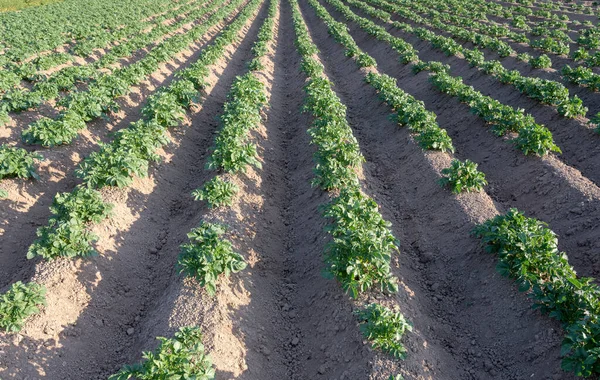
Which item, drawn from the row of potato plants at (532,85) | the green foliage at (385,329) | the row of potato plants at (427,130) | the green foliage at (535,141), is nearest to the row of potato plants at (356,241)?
the green foliage at (385,329)

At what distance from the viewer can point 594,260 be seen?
837 cm

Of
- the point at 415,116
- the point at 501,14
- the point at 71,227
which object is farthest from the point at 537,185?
the point at 501,14

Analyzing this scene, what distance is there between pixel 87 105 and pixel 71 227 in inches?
293

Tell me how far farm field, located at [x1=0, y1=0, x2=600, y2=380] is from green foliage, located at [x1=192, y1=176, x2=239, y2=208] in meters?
0.04

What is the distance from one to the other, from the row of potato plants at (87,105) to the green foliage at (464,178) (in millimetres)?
11529

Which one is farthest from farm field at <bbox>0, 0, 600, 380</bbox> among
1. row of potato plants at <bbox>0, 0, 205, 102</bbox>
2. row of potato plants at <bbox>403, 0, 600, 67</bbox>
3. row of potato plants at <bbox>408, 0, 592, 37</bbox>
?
row of potato plants at <bbox>408, 0, 592, 37</bbox>

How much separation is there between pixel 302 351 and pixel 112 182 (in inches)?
253

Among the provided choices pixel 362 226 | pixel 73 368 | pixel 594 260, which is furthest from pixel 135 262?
pixel 594 260

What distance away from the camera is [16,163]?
10062 mm

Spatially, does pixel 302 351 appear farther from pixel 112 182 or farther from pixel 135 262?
pixel 112 182

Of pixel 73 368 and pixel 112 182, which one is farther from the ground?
pixel 112 182

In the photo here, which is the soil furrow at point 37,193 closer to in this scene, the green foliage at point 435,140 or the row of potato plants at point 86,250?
the row of potato plants at point 86,250

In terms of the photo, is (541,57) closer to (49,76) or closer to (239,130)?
(239,130)

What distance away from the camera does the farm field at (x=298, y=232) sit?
21.3 ft
